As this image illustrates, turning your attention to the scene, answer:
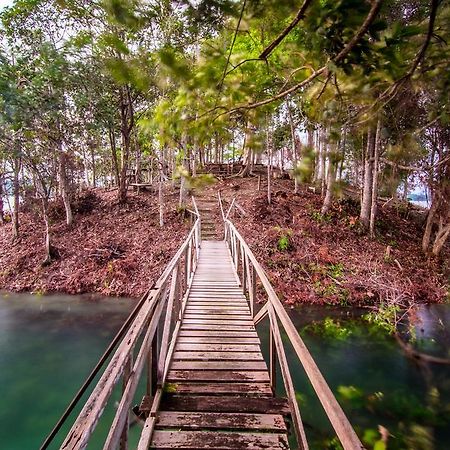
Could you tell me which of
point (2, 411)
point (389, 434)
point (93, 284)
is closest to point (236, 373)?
point (389, 434)

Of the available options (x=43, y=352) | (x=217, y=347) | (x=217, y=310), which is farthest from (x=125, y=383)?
(x=43, y=352)

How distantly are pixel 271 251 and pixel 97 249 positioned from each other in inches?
288

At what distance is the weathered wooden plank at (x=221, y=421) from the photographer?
104 inches

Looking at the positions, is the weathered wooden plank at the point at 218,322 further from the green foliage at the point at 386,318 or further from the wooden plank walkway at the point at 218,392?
the green foliage at the point at 386,318

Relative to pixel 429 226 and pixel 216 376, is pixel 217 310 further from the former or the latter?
pixel 429 226

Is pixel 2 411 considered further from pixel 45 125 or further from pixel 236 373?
pixel 45 125

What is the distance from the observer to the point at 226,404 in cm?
296

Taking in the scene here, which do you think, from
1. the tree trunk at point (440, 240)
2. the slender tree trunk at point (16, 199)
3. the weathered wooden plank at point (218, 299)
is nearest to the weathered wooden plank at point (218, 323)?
the weathered wooden plank at point (218, 299)

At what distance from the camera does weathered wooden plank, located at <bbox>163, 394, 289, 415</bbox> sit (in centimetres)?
287

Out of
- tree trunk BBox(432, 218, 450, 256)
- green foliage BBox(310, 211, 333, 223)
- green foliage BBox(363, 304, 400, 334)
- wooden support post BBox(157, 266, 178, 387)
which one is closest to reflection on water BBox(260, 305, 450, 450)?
green foliage BBox(363, 304, 400, 334)

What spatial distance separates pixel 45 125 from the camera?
44.2 ft

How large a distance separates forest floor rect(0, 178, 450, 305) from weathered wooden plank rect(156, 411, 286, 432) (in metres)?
7.36

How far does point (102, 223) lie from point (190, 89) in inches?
591

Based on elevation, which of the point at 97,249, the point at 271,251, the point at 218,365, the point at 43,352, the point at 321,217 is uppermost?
the point at 321,217
